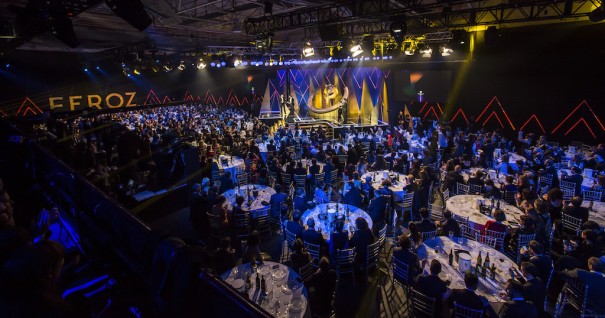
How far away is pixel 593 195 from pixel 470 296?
559 centimetres

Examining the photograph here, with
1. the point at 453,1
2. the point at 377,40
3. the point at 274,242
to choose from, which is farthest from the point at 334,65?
the point at 274,242

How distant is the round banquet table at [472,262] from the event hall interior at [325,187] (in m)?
0.03

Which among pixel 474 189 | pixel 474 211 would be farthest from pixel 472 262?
pixel 474 189

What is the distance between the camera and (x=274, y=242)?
711cm

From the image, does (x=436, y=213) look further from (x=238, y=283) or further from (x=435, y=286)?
(x=238, y=283)

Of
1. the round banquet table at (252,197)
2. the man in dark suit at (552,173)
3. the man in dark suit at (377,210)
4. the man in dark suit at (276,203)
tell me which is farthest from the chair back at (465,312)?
the man in dark suit at (552,173)

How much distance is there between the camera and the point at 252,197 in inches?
292

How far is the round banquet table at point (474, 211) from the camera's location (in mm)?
5953

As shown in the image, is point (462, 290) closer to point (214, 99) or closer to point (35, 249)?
point (35, 249)

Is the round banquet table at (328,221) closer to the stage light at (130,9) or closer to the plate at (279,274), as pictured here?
the plate at (279,274)

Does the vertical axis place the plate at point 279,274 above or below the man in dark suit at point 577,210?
below

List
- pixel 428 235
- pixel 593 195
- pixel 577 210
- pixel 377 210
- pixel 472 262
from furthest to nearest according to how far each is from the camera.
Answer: pixel 593 195 < pixel 377 210 < pixel 577 210 < pixel 428 235 < pixel 472 262

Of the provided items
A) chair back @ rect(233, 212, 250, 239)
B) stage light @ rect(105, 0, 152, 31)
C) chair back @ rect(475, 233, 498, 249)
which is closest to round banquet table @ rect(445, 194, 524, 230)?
chair back @ rect(475, 233, 498, 249)

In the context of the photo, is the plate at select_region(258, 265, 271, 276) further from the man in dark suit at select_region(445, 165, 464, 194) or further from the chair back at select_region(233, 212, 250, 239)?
the man in dark suit at select_region(445, 165, 464, 194)
